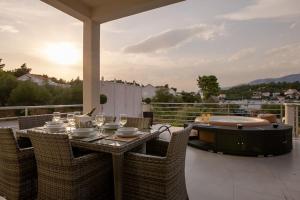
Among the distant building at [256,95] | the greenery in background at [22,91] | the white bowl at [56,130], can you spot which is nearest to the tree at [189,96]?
the distant building at [256,95]

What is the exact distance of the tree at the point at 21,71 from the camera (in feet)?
21.9

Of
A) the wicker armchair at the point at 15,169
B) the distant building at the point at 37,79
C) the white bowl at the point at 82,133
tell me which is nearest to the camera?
the wicker armchair at the point at 15,169

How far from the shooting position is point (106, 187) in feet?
7.06

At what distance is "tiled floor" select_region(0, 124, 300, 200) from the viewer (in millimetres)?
2426

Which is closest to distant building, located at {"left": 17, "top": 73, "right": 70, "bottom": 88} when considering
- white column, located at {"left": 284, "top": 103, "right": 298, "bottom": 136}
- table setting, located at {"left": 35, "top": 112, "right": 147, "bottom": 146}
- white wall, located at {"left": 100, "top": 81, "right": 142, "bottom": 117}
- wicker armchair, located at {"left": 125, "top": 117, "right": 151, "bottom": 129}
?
white wall, located at {"left": 100, "top": 81, "right": 142, "bottom": 117}

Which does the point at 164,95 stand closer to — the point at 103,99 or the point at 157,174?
the point at 103,99

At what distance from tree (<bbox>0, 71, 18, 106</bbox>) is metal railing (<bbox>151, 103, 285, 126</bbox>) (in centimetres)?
446

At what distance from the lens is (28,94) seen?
654cm

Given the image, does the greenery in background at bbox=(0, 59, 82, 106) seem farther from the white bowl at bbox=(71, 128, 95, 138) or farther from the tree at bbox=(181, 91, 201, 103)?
→ the tree at bbox=(181, 91, 201, 103)

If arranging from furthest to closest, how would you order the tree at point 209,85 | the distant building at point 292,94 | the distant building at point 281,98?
the tree at point 209,85, the distant building at point 292,94, the distant building at point 281,98

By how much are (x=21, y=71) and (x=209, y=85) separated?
29.3 feet

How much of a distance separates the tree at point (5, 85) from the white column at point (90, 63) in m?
3.20

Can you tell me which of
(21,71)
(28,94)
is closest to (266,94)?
(28,94)

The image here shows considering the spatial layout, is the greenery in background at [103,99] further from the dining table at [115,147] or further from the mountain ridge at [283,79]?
the mountain ridge at [283,79]
